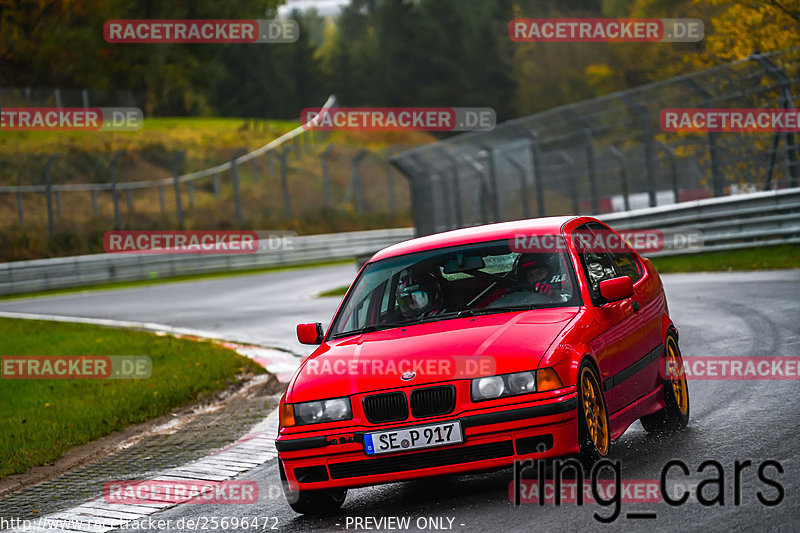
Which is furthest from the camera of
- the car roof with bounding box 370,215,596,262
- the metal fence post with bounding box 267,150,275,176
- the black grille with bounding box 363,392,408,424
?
the metal fence post with bounding box 267,150,275,176

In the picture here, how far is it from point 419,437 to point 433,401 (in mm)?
197

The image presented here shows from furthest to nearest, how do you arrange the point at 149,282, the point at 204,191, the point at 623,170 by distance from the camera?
the point at 204,191 → the point at 149,282 → the point at 623,170

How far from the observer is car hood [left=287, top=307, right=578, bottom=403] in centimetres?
578

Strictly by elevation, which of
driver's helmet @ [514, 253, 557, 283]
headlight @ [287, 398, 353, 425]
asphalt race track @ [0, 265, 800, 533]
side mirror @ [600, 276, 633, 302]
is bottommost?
asphalt race track @ [0, 265, 800, 533]

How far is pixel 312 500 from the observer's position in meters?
6.07

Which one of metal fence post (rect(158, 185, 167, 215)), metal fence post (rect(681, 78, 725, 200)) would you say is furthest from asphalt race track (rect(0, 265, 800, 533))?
metal fence post (rect(158, 185, 167, 215))

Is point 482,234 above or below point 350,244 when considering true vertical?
above

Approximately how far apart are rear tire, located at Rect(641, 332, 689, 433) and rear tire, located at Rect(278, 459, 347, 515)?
2289mm

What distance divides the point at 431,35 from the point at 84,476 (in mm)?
85271

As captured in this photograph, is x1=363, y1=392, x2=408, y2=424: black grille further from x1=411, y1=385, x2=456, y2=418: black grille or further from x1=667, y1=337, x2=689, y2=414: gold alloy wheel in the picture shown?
x1=667, y1=337, x2=689, y2=414: gold alloy wheel

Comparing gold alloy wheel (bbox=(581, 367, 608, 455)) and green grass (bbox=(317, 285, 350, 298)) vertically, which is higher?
gold alloy wheel (bbox=(581, 367, 608, 455))

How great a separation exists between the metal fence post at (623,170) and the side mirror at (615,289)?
1781cm

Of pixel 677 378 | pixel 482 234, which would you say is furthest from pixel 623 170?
pixel 482 234

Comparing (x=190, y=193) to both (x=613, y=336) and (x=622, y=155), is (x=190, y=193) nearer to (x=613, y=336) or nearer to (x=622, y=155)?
(x=622, y=155)
